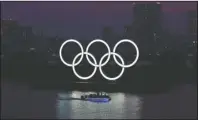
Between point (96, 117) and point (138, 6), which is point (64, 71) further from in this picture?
point (138, 6)

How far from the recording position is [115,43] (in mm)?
2730

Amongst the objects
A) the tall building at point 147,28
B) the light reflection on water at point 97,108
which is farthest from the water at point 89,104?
the tall building at point 147,28

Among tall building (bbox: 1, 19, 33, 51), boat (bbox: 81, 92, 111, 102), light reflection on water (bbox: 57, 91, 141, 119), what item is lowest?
light reflection on water (bbox: 57, 91, 141, 119)

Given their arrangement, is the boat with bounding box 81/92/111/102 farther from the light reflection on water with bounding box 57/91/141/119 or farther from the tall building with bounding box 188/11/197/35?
the tall building with bounding box 188/11/197/35

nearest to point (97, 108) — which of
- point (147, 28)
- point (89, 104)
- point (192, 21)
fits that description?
point (89, 104)

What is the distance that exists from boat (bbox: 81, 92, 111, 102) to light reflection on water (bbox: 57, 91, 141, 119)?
0.04 metres

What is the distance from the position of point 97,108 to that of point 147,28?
85cm

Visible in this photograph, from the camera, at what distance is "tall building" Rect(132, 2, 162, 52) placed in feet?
8.98

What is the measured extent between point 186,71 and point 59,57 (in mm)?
1087

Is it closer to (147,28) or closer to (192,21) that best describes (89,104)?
(147,28)

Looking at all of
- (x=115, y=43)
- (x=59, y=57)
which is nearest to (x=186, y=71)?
(x=115, y=43)

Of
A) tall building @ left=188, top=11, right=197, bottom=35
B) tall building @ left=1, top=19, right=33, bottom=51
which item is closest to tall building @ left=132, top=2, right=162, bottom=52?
tall building @ left=188, top=11, right=197, bottom=35

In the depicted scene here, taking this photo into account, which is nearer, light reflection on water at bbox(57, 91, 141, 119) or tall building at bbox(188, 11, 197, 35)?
tall building at bbox(188, 11, 197, 35)

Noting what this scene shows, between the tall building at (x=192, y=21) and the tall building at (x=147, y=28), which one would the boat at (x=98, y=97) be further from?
the tall building at (x=192, y=21)
